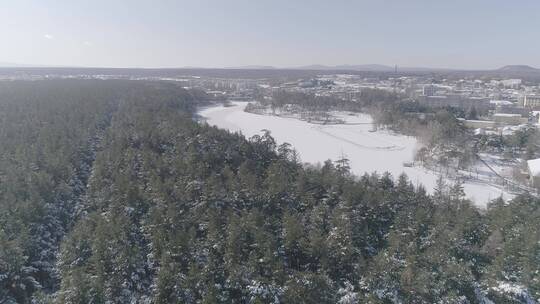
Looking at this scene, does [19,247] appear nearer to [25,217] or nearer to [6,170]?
[25,217]

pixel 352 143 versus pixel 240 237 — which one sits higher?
pixel 240 237

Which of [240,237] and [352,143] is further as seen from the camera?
[352,143]

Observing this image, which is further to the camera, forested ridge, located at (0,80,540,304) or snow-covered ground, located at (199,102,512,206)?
snow-covered ground, located at (199,102,512,206)

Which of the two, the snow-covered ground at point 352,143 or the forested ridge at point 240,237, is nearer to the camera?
the forested ridge at point 240,237

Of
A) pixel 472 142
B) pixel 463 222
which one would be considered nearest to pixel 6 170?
pixel 463 222
